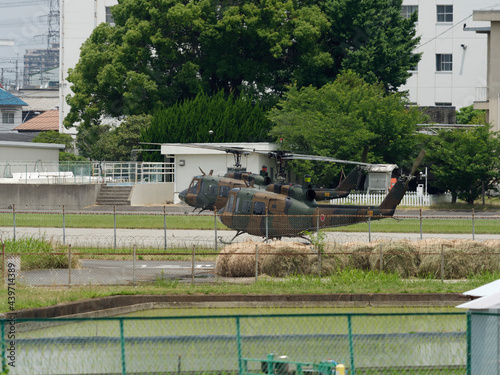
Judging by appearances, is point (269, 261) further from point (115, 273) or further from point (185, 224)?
Result: point (185, 224)

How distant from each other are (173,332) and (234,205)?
13.1 meters

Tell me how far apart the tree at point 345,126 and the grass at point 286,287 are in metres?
30.6

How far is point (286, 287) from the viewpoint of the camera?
20000mm

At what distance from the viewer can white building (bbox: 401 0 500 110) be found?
271 ft

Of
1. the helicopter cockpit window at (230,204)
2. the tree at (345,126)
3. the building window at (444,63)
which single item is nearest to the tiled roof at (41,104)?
the building window at (444,63)

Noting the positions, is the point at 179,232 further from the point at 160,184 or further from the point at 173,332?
the point at 173,332

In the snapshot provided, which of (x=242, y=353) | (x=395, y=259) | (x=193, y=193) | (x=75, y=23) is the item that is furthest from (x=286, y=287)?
(x=75, y=23)

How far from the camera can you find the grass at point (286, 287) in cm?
1849

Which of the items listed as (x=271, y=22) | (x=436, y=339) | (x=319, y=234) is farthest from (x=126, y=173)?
(x=436, y=339)

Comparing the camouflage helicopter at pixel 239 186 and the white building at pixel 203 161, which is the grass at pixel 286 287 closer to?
the camouflage helicopter at pixel 239 186

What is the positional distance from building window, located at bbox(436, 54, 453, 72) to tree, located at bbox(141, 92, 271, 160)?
29902 millimetres

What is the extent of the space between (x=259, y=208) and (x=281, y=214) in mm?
800

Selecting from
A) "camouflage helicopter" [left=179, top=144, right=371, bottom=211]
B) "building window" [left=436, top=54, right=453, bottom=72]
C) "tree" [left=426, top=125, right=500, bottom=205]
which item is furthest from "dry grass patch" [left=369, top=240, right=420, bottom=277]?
"building window" [left=436, top=54, right=453, bottom=72]

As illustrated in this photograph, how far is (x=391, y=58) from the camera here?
69.5 metres
